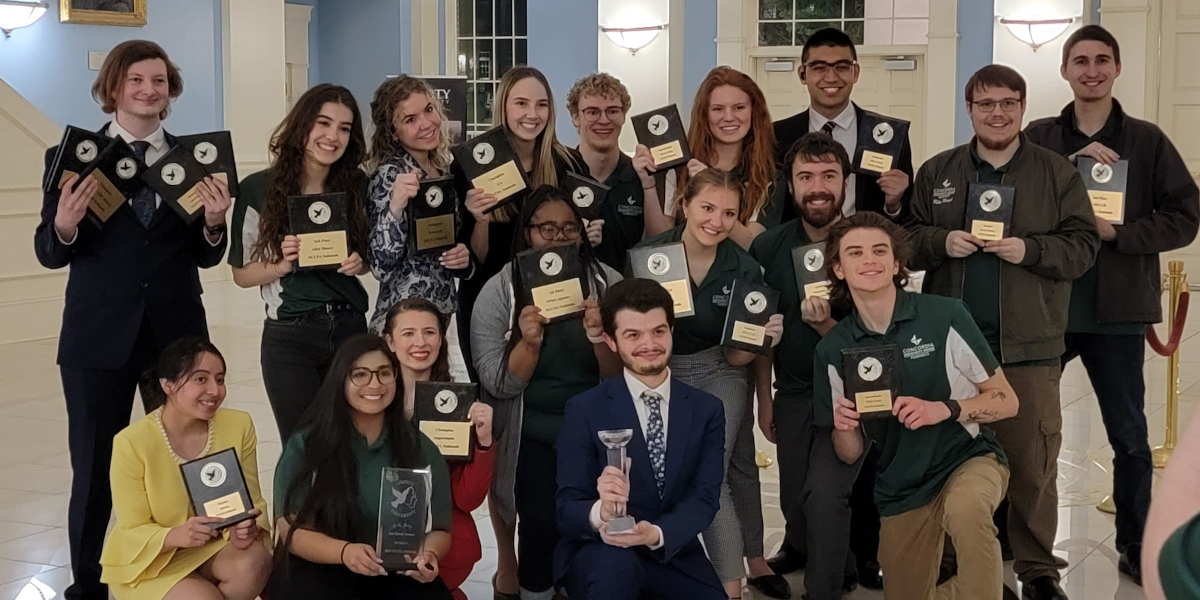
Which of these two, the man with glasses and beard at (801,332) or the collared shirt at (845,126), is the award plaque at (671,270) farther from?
the collared shirt at (845,126)

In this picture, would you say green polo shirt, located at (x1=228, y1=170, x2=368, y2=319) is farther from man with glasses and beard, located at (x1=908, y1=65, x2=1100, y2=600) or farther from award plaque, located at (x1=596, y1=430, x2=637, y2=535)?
man with glasses and beard, located at (x1=908, y1=65, x2=1100, y2=600)

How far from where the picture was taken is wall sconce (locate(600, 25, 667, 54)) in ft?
41.5

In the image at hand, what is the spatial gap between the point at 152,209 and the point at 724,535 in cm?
187

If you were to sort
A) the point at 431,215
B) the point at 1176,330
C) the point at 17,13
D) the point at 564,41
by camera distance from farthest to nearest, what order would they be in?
1. the point at 564,41
2. the point at 17,13
3. the point at 1176,330
4. the point at 431,215

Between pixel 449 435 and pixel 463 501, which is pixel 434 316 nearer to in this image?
pixel 449 435

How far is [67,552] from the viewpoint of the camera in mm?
4387

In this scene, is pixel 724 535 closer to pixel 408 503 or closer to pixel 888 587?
pixel 888 587

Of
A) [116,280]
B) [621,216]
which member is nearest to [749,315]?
[621,216]

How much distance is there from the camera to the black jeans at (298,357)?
368cm

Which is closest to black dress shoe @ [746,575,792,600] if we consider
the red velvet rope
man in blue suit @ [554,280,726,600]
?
man in blue suit @ [554,280,726,600]

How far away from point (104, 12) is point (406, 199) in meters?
8.92

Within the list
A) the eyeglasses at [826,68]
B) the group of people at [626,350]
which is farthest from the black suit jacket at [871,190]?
the eyeglasses at [826,68]

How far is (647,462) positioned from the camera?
133 inches

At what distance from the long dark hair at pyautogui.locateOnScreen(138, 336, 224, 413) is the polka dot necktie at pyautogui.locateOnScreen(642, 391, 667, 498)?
1.12 meters
